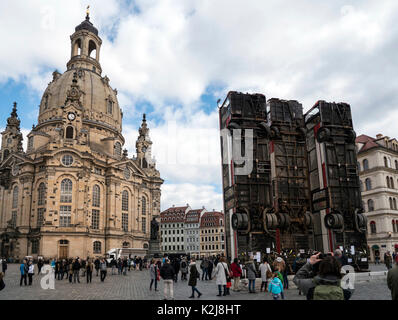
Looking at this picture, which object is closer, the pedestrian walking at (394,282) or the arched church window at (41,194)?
the pedestrian walking at (394,282)

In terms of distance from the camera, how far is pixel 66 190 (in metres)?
58.5

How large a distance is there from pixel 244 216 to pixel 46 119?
197 feet

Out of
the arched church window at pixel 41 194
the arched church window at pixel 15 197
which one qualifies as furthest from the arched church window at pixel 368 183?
the arched church window at pixel 15 197

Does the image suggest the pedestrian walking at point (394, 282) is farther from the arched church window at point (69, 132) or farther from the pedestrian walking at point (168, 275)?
the arched church window at point (69, 132)

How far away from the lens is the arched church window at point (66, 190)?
2286 inches

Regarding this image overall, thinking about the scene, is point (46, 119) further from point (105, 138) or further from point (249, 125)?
point (249, 125)

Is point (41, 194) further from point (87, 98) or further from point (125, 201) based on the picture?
point (87, 98)

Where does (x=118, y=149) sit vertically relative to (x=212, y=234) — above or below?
above

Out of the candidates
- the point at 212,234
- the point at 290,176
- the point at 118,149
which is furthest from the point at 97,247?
the point at 212,234

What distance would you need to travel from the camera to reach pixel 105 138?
73.2 m

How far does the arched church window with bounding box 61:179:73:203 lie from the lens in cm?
5806

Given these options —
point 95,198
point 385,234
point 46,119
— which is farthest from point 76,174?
point 385,234

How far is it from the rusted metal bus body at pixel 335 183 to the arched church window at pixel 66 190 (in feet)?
138

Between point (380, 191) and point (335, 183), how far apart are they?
29903 mm
